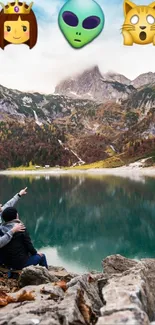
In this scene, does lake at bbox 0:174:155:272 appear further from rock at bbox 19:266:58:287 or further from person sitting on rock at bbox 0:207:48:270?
rock at bbox 19:266:58:287

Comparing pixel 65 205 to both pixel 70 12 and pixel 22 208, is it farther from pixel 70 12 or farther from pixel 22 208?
pixel 70 12

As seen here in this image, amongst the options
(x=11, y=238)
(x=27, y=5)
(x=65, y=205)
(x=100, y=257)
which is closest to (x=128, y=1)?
(x=27, y=5)

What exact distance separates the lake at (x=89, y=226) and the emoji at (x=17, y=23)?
17.7 meters

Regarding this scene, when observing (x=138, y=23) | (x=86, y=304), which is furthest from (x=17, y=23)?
(x=86, y=304)

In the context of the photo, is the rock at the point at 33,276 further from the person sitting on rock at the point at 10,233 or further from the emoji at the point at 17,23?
the emoji at the point at 17,23

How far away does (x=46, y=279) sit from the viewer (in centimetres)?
938

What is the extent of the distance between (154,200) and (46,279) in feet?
207

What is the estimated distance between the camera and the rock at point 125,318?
179 inches

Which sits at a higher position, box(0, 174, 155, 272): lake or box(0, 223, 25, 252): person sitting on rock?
box(0, 223, 25, 252): person sitting on rock

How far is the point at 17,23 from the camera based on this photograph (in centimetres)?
1805

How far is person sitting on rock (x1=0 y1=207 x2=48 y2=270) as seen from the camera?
10.3 m

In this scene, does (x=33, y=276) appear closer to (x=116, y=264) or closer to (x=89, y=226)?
(x=116, y=264)

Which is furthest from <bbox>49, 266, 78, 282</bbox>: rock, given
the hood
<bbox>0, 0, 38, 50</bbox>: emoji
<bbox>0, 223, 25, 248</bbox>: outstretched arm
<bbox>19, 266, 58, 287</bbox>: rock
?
<bbox>0, 0, 38, 50</bbox>: emoji

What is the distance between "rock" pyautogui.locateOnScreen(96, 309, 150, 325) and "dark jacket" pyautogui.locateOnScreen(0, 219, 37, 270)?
593cm
